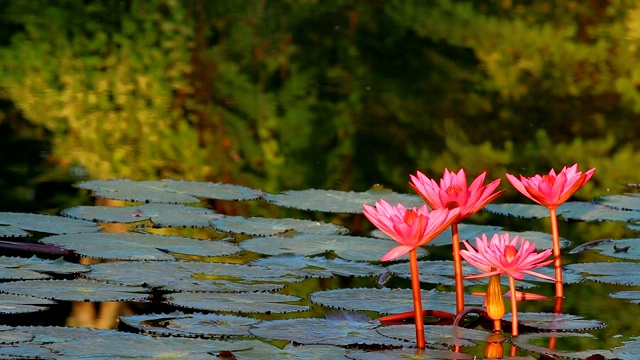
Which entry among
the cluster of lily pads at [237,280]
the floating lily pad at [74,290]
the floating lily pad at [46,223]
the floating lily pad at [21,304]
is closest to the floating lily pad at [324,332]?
the cluster of lily pads at [237,280]

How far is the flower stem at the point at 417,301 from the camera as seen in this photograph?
6.72 feet

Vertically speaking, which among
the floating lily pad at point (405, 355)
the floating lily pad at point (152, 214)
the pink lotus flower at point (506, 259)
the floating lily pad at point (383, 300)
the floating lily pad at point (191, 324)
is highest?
the floating lily pad at point (152, 214)

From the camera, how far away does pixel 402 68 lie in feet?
25.4

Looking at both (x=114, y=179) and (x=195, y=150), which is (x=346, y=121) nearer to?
(x=195, y=150)

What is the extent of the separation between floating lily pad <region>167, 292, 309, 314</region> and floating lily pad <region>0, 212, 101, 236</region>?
69 centimetres

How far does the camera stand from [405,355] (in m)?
2.12

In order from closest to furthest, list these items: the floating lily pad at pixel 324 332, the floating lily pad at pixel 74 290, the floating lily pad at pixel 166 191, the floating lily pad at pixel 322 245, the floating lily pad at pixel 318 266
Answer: the floating lily pad at pixel 324 332 < the floating lily pad at pixel 74 290 < the floating lily pad at pixel 318 266 < the floating lily pad at pixel 322 245 < the floating lily pad at pixel 166 191

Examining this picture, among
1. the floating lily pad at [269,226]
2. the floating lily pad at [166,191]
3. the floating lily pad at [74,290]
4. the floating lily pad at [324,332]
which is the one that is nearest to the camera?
the floating lily pad at [324,332]

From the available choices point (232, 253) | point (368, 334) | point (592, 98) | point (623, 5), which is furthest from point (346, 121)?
point (623, 5)

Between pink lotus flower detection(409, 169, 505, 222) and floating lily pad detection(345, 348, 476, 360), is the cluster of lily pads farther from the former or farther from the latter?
pink lotus flower detection(409, 169, 505, 222)

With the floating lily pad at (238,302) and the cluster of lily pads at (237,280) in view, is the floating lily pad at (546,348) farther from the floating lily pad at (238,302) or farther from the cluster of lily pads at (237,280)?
the floating lily pad at (238,302)

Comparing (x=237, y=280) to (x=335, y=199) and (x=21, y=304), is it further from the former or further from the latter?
(x=335, y=199)

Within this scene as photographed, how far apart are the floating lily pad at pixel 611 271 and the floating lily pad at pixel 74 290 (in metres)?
1.16

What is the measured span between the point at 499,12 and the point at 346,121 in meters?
5.77
